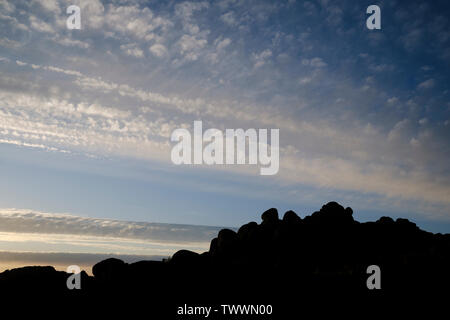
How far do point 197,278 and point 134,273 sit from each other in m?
6.14

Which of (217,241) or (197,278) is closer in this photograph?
(197,278)

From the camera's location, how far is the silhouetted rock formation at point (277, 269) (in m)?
31.8

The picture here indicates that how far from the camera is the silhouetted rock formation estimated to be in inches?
1253

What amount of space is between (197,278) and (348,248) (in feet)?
73.2

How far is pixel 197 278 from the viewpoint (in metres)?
35.0

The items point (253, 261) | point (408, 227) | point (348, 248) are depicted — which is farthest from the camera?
point (408, 227)

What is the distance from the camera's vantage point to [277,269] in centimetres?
3806
